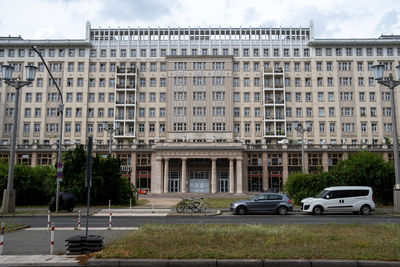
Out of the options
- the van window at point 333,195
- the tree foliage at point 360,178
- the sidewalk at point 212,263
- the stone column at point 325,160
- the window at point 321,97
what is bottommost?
the sidewalk at point 212,263

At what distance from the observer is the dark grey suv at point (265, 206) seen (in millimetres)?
21438

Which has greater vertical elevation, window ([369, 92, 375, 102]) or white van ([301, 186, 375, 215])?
window ([369, 92, 375, 102])

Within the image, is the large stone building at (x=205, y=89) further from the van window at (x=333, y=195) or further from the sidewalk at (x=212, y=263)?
the sidewalk at (x=212, y=263)

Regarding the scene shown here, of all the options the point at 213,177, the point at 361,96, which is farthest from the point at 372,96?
the point at 213,177

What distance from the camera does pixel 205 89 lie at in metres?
61.7

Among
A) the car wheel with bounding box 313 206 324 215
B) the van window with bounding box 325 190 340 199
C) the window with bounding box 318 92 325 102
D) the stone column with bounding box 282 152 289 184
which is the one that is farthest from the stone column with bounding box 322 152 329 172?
the car wheel with bounding box 313 206 324 215

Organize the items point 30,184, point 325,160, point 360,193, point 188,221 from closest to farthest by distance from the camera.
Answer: point 188,221
point 360,193
point 30,184
point 325,160

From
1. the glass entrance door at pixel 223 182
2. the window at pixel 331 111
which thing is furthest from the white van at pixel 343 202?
the window at pixel 331 111

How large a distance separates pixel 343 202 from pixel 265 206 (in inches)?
203

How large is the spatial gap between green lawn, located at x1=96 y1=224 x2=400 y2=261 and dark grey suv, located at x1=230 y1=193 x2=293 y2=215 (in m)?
9.24

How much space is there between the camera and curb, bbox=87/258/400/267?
24.0 ft

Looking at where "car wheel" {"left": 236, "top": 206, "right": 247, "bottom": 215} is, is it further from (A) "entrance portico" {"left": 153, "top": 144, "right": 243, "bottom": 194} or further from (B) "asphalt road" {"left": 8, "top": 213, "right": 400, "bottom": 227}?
(A) "entrance portico" {"left": 153, "top": 144, "right": 243, "bottom": 194}

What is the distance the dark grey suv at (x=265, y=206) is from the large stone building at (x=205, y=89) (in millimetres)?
37559

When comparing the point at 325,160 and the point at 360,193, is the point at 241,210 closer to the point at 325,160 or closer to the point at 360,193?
the point at 360,193
